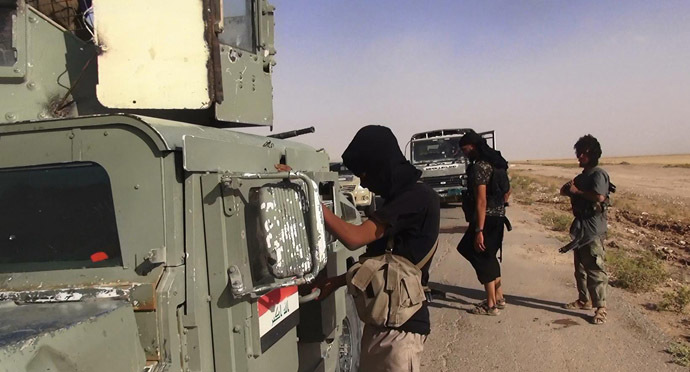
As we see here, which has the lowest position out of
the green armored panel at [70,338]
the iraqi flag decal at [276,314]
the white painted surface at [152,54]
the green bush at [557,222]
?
the green bush at [557,222]

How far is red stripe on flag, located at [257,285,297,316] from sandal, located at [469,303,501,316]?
397 centimetres

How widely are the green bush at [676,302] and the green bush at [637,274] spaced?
0.61 m

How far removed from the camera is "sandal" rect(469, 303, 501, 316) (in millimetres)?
6152

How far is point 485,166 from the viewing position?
583cm

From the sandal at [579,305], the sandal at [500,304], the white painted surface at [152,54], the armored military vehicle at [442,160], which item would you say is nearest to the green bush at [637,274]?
the sandal at [579,305]

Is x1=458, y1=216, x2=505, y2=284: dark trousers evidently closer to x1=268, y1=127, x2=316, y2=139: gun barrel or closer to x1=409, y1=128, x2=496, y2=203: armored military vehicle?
x1=268, y1=127, x2=316, y2=139: gun barrel

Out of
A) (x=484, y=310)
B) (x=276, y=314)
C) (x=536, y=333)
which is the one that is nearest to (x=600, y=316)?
(x=536, y=333)

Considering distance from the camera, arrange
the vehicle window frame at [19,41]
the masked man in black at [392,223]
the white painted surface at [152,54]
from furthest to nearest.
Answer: the white painted surface at [152,54] → the vehicle window frame at [19,41] → the masked man in black at [392,223]

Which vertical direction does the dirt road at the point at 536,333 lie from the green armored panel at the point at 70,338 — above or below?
below

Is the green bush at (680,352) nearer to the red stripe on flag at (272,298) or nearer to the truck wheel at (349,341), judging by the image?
the truck wheel at (349,341)

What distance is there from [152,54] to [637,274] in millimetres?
7009

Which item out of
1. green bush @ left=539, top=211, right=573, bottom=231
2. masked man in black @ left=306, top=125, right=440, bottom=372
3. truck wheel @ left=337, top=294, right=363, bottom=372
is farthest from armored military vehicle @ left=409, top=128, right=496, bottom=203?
masked man in black @ left=306, top=125, right=440, bottom=372

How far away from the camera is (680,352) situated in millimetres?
4789

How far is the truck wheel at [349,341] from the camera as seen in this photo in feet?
13.0
